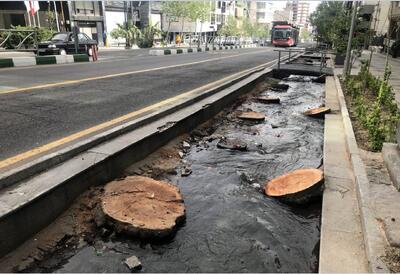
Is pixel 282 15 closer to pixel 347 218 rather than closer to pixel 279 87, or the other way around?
pixel 279 87

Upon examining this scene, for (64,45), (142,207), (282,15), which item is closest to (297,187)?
(142,207)

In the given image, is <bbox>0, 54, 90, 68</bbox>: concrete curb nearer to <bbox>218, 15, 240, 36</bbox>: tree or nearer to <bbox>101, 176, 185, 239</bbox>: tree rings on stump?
<bbox>101, 176, 185, 239</bbox>: tree rings on stump

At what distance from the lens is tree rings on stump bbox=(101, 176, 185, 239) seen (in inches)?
122

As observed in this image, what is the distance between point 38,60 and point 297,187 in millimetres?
14218

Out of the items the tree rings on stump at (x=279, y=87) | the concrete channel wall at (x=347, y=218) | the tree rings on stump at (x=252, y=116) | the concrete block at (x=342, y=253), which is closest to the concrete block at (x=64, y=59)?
the tree rings on stump at (x=279, y=87)

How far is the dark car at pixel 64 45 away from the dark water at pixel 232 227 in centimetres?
1694

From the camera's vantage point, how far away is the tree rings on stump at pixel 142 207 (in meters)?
3.11

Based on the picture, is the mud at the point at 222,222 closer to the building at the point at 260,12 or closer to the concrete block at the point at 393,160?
the concrete block at the point at 393,160

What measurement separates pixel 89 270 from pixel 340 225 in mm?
2158

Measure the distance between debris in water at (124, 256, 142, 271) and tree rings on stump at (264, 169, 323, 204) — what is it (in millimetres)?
1794

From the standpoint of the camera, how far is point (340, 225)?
3191 mm

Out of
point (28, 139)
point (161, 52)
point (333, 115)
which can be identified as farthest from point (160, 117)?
point (161, 52)

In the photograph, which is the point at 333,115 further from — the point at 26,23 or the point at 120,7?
the point at 120,7

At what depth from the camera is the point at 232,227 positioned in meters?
3.44
